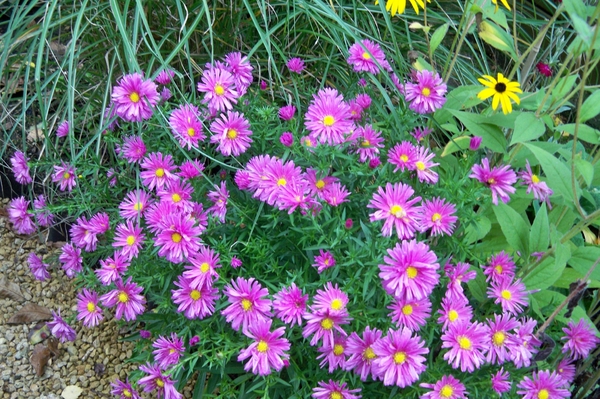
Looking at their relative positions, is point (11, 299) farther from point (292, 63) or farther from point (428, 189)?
point (428, 189)

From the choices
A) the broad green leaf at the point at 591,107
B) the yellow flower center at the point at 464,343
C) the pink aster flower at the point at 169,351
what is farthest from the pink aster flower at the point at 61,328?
the broad green leaf at the point at 591,107

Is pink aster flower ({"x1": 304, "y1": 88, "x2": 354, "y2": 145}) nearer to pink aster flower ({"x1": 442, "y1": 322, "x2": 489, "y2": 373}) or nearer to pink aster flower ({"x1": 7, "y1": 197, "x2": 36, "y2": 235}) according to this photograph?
pink aster flower ({"x1": 442, "y1": 322, "x2": 489, "y2": 373})

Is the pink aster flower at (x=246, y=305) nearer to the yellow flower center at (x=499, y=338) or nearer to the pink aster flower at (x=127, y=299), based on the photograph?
the pink aster flower at (x=127, y=299)

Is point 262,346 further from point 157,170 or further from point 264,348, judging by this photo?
point 157,170

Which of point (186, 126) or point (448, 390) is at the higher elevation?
point (186, 126)

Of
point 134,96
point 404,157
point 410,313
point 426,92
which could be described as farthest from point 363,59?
point 410,313

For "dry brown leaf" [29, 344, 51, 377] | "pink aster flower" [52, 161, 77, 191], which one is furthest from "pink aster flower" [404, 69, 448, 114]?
"dry brown leaf" [29, 344, 51, 377]

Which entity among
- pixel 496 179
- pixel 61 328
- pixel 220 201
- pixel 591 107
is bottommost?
pixel 61 328
